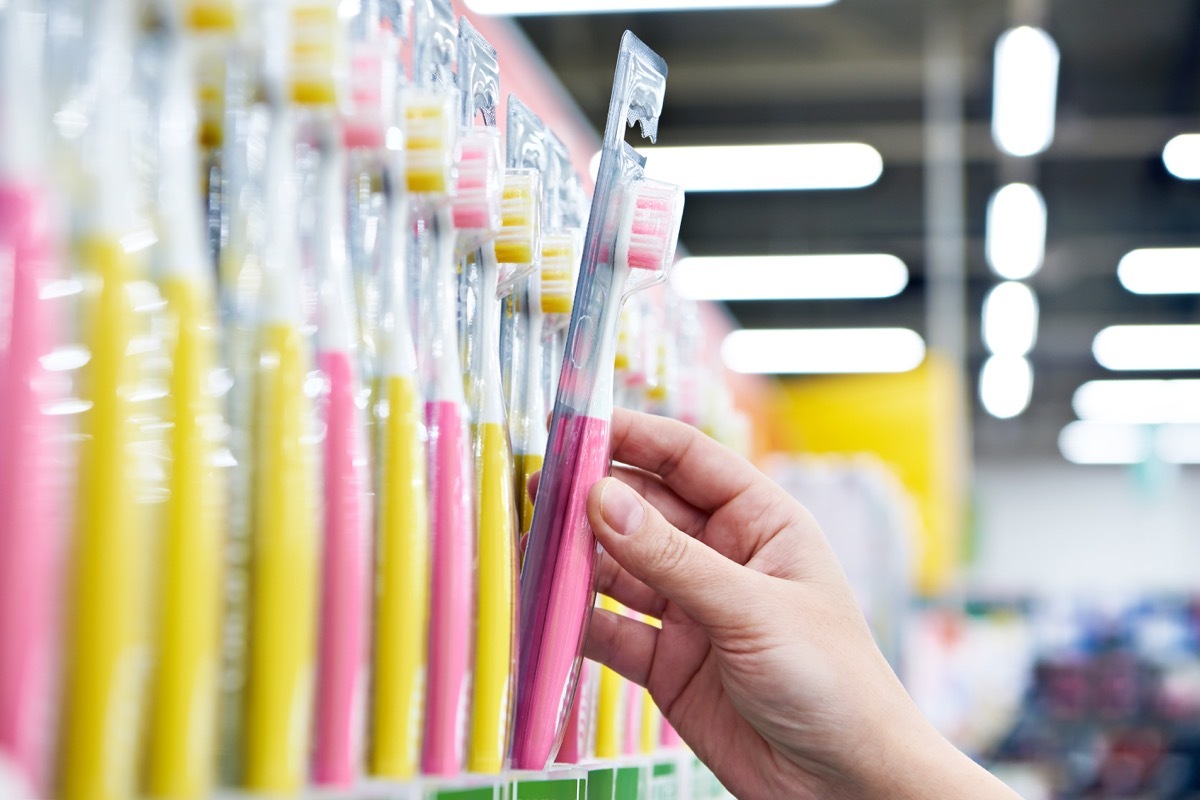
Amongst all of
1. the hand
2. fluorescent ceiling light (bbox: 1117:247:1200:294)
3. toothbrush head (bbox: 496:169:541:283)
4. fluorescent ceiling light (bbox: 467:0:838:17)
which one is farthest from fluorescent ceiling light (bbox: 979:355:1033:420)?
toothbrush head (bbox: 496:169:541:283)

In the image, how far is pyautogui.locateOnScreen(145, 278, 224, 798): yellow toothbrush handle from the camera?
542 mm

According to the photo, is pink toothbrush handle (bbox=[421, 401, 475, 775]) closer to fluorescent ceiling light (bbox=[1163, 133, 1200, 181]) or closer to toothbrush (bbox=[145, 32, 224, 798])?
toothbrush (bbox=[145, 32, 224, 798])

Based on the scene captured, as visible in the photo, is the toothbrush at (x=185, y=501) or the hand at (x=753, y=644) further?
the hand at (x=753, y=644)

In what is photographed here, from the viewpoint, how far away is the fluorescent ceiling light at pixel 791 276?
891 centimetres

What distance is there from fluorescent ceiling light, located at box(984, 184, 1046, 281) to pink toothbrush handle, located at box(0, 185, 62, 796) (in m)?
6.80

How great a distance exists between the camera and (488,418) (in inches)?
33.6

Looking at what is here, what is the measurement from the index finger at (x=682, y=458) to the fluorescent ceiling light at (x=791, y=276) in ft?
24.7

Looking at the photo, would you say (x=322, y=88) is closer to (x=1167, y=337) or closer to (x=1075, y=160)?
(x=1075, y=160)

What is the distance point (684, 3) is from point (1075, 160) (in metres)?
5.95

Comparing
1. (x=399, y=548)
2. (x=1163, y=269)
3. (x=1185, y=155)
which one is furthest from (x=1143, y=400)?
(x=399, y=548)

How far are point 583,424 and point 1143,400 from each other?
1382 centimetres

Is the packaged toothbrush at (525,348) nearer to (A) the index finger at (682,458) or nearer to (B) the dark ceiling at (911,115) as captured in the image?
(A) the index finger at (682,458)

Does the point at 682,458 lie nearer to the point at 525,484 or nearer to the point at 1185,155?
the point at 525,484

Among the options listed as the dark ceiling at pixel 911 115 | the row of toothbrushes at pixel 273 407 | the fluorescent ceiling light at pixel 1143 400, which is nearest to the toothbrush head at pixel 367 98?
the row of toothbrushes at pixel 273 407
